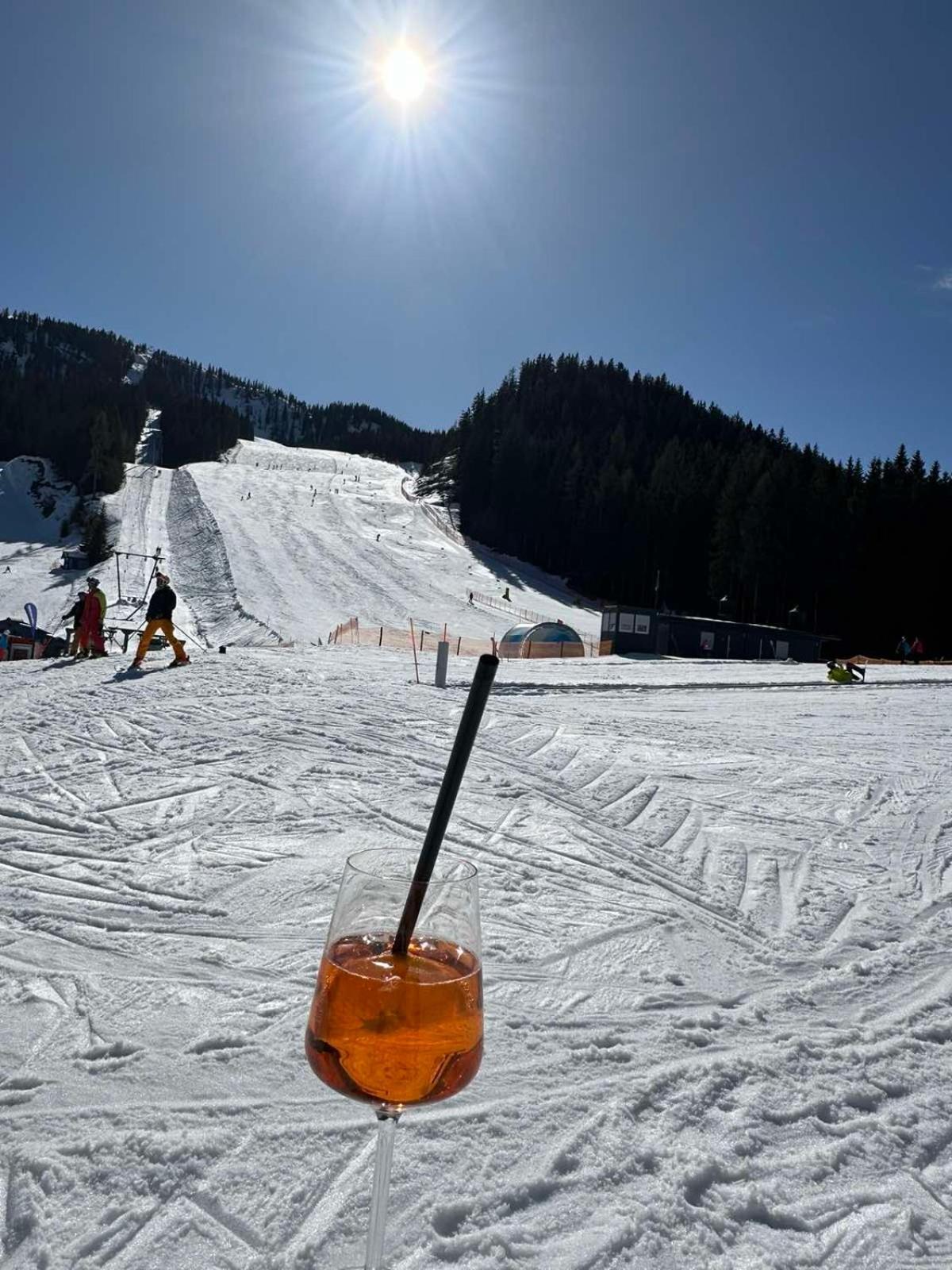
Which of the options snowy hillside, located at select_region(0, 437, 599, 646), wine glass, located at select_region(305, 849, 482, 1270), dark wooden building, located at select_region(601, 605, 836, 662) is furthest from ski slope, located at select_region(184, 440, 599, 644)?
wine glass, located at select_region(305, 849, 482, 1270)

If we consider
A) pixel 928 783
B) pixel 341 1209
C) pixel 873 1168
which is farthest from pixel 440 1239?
pixel 928 783

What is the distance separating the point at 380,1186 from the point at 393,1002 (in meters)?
0.35

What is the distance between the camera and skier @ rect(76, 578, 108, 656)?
15.9 m

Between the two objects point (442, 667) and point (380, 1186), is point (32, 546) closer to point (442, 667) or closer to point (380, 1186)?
point (442, 667)

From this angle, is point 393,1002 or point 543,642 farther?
point 543,642

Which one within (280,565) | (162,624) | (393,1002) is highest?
(280,565)

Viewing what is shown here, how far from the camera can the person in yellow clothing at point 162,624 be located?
45.1 ft

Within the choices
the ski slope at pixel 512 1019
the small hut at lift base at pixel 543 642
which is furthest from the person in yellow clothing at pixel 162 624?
the small hut at lift base at pixel 543 642

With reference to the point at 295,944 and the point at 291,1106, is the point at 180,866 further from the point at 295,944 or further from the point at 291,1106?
the point at 291,1106

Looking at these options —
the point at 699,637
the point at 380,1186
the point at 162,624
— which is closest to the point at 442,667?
the point at 162,624

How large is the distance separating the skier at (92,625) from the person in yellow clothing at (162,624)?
1.87 m

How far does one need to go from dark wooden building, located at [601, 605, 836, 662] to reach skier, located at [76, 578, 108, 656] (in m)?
25.2

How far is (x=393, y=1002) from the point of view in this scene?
A: 1.34 meters

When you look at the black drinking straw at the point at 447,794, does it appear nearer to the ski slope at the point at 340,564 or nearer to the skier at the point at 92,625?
the skier at the point at 92,625
